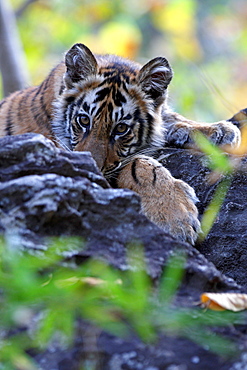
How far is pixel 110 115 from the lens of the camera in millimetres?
3777

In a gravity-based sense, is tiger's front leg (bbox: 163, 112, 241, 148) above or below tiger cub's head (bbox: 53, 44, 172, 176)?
below

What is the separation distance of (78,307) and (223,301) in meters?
Result: 0.57

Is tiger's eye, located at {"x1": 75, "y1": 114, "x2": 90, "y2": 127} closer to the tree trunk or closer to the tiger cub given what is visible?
the tiger cub

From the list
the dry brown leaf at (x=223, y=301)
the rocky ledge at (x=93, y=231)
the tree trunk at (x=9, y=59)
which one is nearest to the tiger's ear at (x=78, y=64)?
the rocky ledge at (x=93, y=231)

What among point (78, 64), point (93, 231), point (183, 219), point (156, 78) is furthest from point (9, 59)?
point (93, 231)

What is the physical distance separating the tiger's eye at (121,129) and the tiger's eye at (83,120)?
194 mm

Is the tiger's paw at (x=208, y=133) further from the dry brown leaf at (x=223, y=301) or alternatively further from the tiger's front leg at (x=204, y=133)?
the dry brown leaf at (x=223, y=301)

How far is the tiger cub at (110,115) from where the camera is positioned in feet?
12.0

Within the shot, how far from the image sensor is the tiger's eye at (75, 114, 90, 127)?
150 inches

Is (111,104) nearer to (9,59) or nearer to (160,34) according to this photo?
(9,59)

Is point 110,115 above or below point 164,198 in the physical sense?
above

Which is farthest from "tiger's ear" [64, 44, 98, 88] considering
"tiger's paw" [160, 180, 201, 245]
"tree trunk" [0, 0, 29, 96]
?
"tree trunk" [0, 0, 29, 96]

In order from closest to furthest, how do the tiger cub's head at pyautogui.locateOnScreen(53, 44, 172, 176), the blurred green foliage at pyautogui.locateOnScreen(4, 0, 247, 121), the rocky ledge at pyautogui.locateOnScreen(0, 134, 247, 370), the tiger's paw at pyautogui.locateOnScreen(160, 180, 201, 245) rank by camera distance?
the rocky ledge at pyautogui.locateOnScreen(0, 134, 247, 370)
the tiger's paw at pyautogui.locateOnScreen(160, 180, 201, 245)
the tiger cub's head at pyautogui.locateOnScreen(53, 44, 172, 176)
the blurred green foliage at pyautogui.locateOnScreen(4, 0, 247, 121)

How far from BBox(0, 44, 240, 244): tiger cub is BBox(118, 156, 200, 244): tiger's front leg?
2cm
